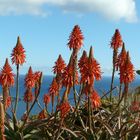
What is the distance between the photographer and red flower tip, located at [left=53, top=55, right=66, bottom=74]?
749cm

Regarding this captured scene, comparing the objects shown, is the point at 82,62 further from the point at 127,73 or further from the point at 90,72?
the point at 127,73

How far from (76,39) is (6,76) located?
119 centimetres

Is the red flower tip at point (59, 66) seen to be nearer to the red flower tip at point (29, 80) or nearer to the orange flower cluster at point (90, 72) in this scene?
the red flower tip at point (29, 80)

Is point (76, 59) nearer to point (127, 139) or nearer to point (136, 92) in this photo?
point (127, 139)

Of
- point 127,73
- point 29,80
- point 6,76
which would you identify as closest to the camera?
point 127,73

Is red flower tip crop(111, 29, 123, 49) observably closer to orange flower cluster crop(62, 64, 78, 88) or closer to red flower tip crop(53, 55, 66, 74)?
red flower tip crop(53, 55, 66, 74)

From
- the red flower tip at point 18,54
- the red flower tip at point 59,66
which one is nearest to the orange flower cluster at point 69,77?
the red flower tip at point 59,66

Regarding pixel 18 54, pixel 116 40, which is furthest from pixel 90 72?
pixel 116 40

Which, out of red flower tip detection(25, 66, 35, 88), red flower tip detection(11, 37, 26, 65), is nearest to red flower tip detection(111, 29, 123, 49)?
Answer: red flower tip detection(25, 66, 35, 88)

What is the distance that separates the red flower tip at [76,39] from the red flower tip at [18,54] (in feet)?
2.42

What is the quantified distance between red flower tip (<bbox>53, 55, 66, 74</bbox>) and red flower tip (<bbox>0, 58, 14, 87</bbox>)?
2.53 ft

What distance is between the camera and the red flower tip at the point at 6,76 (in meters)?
6.85

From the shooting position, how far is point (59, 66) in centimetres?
756

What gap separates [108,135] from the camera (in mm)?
6977
